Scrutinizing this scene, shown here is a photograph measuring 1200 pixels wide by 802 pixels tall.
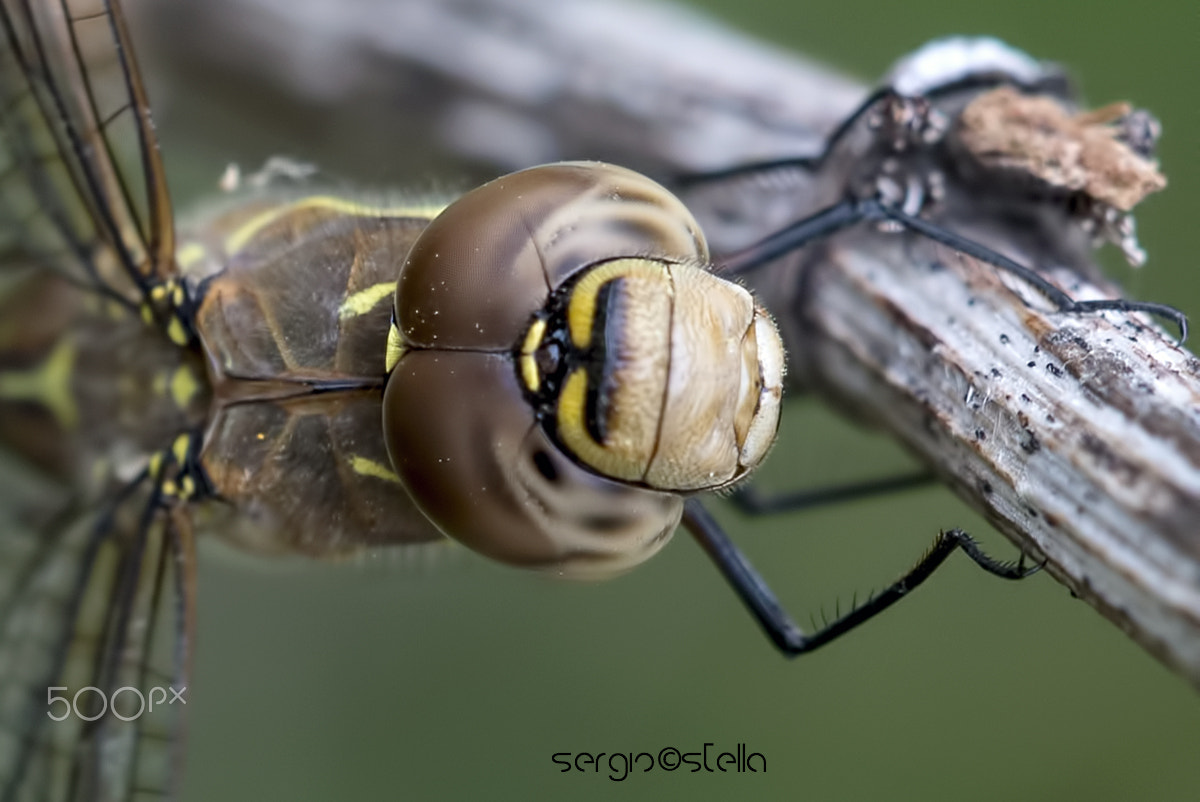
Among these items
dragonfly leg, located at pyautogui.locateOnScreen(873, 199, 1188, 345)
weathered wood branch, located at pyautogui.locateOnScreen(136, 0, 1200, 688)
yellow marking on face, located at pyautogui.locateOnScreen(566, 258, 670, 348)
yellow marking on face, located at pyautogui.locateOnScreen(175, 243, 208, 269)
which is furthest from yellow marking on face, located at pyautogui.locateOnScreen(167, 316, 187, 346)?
dragonfly leg, located at pyautogui.locateOnScreen(873, 199, 1188, 345)

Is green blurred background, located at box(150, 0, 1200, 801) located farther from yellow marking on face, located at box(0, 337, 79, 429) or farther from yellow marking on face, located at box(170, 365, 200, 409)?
yellow marking on face, located at box(170, 365, 200, 409)

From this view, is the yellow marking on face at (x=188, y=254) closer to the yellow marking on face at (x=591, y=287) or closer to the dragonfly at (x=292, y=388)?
the dragonfly at (x=292, y=388)

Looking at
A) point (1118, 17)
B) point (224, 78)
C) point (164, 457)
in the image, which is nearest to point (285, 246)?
point (164, 457)

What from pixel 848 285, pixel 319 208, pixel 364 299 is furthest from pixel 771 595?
pixel 319 208

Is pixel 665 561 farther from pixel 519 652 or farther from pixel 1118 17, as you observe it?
Result: pixel 1118 17

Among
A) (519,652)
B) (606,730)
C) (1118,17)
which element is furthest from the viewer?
(519,652)

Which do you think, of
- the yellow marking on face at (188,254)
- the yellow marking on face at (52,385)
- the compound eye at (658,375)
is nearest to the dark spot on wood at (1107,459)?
the compound eye at (658,375)

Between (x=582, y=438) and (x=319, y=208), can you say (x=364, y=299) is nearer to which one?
(x=319, y=208)
